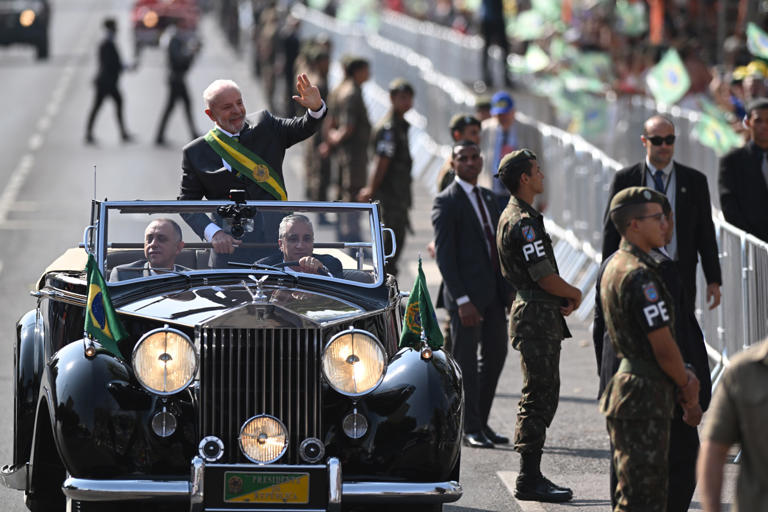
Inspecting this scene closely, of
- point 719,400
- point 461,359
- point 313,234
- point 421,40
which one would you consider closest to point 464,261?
point 461,359

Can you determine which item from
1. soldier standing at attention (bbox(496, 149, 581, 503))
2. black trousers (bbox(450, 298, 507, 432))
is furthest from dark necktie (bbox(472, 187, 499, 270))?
soldier standing at attention (bbox(496, 149, 581, 503))

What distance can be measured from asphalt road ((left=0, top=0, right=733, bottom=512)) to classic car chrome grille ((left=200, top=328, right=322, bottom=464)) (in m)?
1.72

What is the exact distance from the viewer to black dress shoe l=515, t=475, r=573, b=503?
839 cm

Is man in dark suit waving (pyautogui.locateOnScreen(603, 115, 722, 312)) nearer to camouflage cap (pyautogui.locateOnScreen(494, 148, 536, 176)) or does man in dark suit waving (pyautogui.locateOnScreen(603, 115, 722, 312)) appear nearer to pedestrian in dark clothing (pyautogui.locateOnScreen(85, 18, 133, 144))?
camouflage cap (pyautogui.locateOnScreen(494, 148, 536, 176))

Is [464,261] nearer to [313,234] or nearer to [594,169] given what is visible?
[313,234]

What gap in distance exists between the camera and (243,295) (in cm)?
761

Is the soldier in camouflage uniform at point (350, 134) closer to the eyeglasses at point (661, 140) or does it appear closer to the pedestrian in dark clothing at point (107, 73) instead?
the eyeglasses at point (661, 140)

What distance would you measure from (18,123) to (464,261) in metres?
23.3

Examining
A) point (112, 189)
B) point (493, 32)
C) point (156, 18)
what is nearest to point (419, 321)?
point (112, 189)

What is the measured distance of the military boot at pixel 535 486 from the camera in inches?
330

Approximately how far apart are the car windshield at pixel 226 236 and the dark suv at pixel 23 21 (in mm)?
35631

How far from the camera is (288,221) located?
27.0 feet

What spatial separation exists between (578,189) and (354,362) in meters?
8.87

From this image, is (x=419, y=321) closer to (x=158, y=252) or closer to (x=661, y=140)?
(x=158, y=252)
